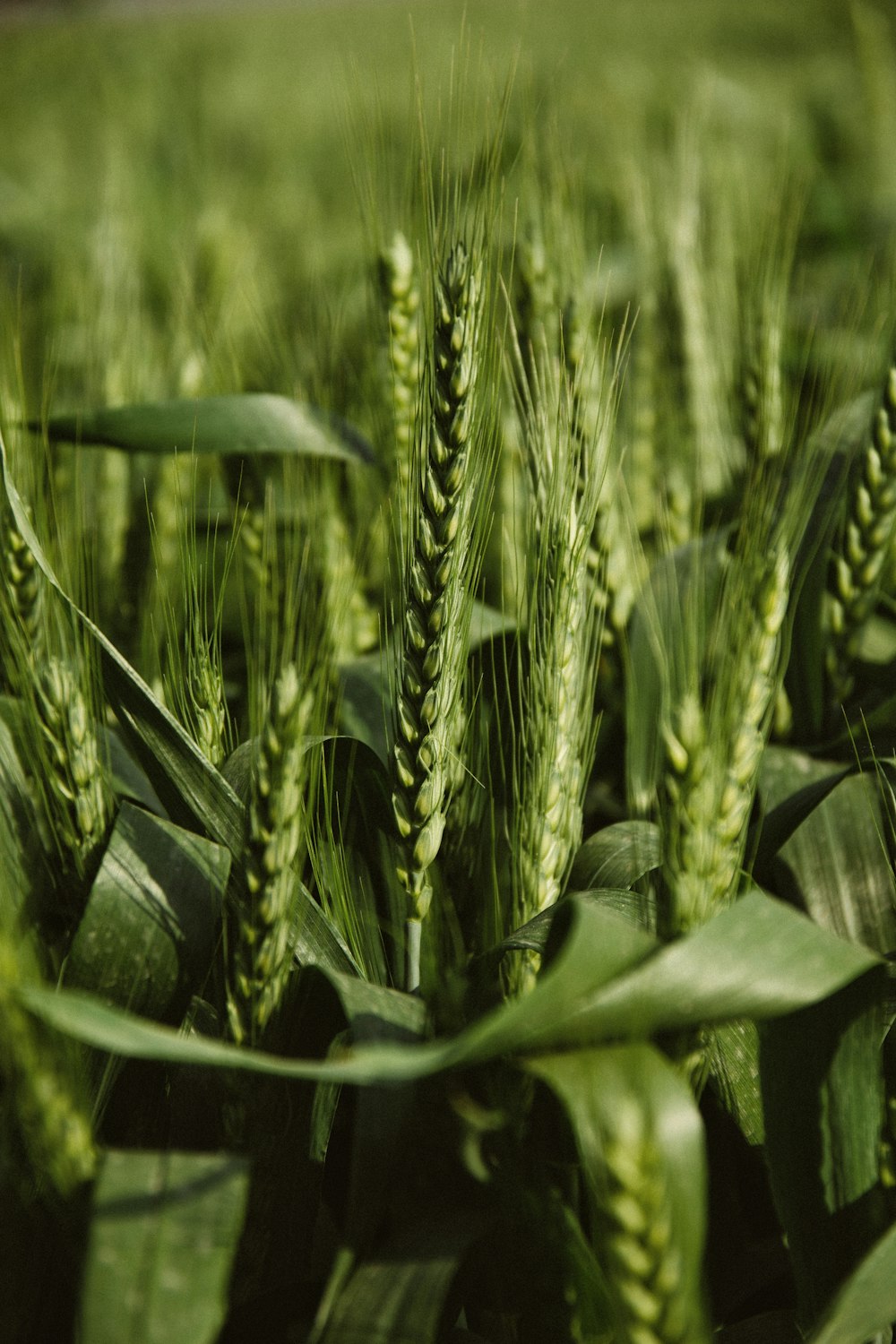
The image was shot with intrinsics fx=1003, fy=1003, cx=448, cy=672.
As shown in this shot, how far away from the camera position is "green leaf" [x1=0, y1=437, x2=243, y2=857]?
518 mm

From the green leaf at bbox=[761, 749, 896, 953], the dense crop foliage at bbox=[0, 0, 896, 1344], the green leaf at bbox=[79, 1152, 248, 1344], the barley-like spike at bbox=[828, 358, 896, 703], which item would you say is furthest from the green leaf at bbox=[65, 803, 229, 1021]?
the barley-like spike at bbox=[828, 358, 896, 703]

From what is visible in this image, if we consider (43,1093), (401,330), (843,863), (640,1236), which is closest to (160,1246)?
(43,1093)

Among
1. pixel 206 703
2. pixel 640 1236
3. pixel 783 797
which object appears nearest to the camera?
pixel 640 1236

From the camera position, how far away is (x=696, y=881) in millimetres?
445

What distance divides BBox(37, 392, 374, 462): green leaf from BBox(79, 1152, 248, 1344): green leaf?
0.47 meters

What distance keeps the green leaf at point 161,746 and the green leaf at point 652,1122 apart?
213mm

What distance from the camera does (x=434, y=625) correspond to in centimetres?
50

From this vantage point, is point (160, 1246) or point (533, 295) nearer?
point (160, 1246)

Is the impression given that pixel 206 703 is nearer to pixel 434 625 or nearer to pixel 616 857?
pixel 434 625

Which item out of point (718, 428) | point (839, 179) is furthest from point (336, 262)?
point (839, 179)

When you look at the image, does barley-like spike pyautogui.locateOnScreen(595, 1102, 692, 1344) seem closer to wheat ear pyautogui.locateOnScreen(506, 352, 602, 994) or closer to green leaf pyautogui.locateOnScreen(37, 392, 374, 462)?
wheat ear pyautogui.locateOnScreen(506, 352, 602, 994)

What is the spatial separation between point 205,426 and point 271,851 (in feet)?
1.25

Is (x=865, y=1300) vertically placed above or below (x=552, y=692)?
below

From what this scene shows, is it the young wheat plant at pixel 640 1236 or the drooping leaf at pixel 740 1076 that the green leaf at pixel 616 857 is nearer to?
the drooping leaf at pixel 740 1076
